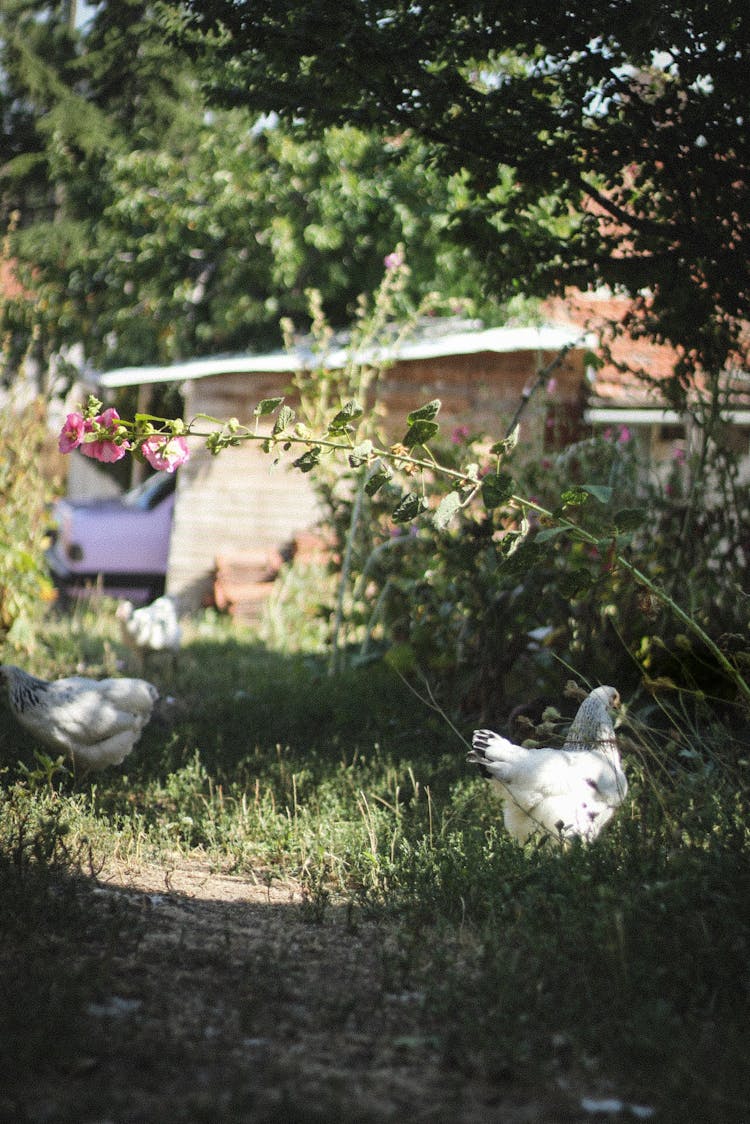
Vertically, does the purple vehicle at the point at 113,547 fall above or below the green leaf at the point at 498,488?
below

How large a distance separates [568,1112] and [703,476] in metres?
3.83

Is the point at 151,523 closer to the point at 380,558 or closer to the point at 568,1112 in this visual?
the point at 380,558

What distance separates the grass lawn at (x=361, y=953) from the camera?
2365 mm

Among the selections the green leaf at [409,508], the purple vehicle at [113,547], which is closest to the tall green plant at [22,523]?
the green leaf at [409,508]

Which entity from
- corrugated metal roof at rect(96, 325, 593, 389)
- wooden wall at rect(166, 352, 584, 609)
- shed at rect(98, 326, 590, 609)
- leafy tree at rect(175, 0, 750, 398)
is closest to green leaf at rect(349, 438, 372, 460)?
leafy tree at rect(175, 0, 750, 398)

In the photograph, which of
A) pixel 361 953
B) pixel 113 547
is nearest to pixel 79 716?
pixel 361 953

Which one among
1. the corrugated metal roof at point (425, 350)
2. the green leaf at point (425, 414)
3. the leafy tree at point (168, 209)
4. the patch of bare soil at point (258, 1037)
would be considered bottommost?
the patch of bare soil at point (258, 1037)

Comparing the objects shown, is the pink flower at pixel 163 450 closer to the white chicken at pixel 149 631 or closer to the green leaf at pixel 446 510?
the green leaf at pixel 446 510

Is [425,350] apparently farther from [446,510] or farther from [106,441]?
[446,510]

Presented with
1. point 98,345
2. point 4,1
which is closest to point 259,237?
point 98,345

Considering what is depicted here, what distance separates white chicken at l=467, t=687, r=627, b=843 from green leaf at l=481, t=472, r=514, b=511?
80 centimetres

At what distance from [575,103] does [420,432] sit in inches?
72.2

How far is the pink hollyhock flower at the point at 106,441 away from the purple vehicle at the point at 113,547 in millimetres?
9740

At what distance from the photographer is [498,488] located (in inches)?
140
